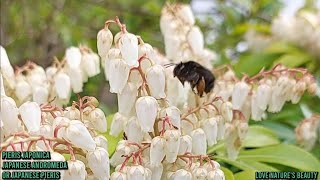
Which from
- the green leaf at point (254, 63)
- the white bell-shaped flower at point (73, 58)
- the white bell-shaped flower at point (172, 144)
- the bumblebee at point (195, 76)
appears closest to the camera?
the white bell-shaped flower at point (172, 144)

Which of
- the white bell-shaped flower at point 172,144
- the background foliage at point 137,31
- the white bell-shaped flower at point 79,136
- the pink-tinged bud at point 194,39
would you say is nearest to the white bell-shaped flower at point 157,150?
the white bell-shaped flower at point 172,144

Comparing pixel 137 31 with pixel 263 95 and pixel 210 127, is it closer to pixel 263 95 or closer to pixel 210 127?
pixel 263 95

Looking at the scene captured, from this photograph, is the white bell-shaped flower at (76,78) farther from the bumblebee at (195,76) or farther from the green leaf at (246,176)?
the green leaf at (246,176)

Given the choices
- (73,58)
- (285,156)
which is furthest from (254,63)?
(73,58)

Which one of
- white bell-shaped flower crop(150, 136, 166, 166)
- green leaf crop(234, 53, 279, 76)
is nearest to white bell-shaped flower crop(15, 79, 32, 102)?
white bell-shaped flower crop(150, 136, 166, 166)

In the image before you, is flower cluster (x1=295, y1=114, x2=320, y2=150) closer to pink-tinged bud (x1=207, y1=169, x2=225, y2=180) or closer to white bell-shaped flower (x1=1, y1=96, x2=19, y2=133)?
pink-tinged bud (x1=207, y1=169, x2=225, y2=180)

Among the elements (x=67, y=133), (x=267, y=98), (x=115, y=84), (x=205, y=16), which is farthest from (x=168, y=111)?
(x=205, y=16)

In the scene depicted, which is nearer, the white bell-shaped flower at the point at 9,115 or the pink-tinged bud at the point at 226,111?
the white bell-shaped flower at the point at 9,115

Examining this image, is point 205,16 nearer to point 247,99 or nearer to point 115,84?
point 247,99
